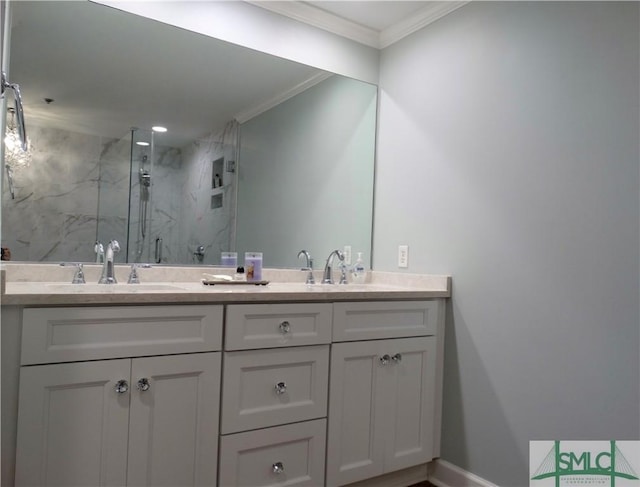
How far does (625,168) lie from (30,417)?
192 cm

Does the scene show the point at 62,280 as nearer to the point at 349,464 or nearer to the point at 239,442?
the point at 239,442

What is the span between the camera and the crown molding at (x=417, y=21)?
7.23 feet

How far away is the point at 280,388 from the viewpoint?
1.65 meters

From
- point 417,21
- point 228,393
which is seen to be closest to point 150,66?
point 417,21

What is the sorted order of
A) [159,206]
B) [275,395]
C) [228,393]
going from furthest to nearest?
[159,206]
[275,395]
[228,393]

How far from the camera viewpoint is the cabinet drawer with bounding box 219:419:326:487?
1.55 meters

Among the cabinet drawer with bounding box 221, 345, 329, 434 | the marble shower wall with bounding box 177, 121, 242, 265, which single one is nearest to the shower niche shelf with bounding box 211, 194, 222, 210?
the marble shower wall with bounding box 177, 121, 242, 265

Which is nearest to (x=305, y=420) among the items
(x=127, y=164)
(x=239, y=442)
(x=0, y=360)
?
(x=239, y=442)

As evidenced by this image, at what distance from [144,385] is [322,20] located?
6.33 feet

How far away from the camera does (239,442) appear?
156 cm

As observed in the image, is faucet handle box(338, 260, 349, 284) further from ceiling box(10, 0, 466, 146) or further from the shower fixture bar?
the shower fixture bar

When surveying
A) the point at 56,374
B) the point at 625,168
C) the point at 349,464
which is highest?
the point at 625,168

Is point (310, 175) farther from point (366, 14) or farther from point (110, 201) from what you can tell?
point (110, 201)

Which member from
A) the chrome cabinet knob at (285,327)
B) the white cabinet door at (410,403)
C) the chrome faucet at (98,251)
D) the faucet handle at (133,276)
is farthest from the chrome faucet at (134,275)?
the white cabinet door at (410,403)
